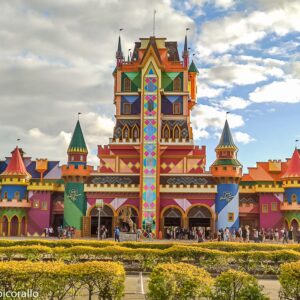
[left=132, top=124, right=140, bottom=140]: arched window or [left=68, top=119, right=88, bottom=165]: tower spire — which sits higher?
[left=132, top=124, right=140, bottom=140]: arched window

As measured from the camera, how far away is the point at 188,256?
82.8 feet

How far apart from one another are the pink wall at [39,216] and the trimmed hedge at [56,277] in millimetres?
38224

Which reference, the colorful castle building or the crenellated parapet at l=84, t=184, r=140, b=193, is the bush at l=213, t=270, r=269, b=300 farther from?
the crenellated parapet at l=84, t=184, r=140, b=193

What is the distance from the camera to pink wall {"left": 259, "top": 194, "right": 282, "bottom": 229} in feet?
163

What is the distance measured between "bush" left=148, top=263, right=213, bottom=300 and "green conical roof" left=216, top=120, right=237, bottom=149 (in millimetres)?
37278

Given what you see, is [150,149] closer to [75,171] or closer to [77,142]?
[77,142]

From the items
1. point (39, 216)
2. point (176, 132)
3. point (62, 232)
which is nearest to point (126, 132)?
point (176, 132)

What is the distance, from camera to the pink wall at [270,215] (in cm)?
4969

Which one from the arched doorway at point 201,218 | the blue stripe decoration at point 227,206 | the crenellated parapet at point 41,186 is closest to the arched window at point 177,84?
the blue stripe decoration at point 227,206

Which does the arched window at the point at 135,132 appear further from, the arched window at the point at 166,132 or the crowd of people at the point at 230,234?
the crowd of people at the point at 230,234

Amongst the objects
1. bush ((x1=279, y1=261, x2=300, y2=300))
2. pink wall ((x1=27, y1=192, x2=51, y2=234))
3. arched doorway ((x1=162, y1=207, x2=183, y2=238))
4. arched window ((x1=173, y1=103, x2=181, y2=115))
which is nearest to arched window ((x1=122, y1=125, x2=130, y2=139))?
arched window ((x1=173, y1=103, x2=181, y2=115))

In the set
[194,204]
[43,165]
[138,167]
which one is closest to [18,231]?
[43,165]

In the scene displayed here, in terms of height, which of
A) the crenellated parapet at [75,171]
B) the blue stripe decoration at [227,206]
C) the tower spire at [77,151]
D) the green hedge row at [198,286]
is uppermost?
the tower spire at [77,151]

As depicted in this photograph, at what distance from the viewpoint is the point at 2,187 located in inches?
2047
